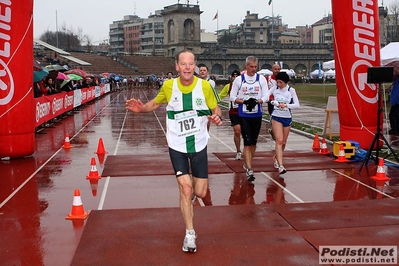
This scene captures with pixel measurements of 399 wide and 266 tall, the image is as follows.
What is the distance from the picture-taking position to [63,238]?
6.14 metres

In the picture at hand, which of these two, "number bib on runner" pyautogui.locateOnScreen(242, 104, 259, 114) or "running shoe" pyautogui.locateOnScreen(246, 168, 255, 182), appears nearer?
"number bib on runner" pyautogui.locateOnScreen(242, 104, 259, 114)

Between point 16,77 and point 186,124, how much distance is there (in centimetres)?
714

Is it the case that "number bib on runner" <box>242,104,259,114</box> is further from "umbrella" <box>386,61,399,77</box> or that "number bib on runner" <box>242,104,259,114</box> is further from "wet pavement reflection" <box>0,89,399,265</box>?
"umbrella" <box>386,61,399,77</box>

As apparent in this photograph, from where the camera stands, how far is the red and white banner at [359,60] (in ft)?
39.4

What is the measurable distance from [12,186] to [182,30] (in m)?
105

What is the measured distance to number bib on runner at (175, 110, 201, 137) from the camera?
5.67 m

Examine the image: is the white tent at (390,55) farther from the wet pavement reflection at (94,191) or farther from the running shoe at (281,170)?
the running shoe at (281,170)

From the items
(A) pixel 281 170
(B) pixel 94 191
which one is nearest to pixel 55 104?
(B) pixel 94 191

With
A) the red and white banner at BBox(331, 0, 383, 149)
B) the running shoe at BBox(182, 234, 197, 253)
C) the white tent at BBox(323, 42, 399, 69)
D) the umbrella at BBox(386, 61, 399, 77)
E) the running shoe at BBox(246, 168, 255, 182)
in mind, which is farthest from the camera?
the white tent at BBox(323, 42, 399, 69)

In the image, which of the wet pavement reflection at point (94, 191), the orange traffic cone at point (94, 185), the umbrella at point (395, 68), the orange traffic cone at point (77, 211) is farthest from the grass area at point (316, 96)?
the orange traffic cone at point (77, 211)

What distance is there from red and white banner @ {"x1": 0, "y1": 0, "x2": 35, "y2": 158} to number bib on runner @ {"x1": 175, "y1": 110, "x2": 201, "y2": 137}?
7.08 metres

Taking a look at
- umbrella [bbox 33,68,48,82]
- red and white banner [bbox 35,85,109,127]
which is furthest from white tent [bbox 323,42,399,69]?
umbrella [bbox 33,68,48,82]

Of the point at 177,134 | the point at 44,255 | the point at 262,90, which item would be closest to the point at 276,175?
the point at 262,90

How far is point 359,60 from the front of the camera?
39.4ft
